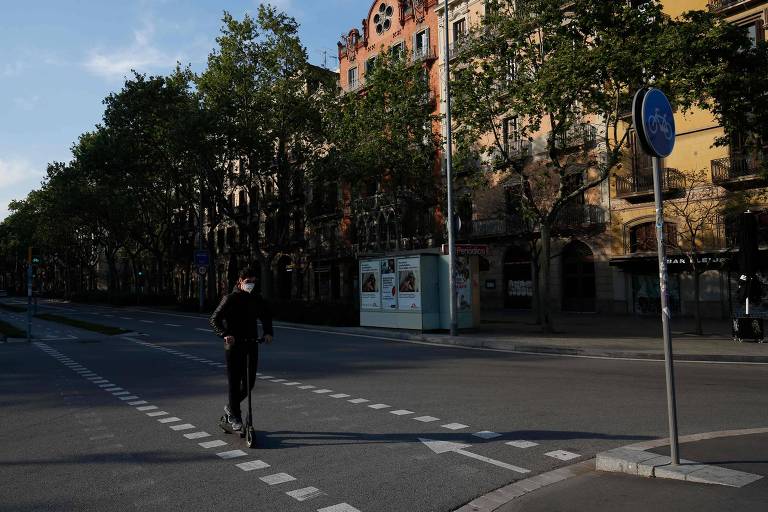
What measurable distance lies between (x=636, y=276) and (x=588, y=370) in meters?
18.5

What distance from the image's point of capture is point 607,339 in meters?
17.2

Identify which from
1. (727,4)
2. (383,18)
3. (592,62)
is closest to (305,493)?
(592,62)

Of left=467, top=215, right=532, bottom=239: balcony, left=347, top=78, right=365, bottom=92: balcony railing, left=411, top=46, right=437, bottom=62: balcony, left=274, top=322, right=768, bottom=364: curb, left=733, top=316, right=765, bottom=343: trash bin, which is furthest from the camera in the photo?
left=347, top=78, right=365, bottom=92: balcony railing

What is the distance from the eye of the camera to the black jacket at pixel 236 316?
644cm

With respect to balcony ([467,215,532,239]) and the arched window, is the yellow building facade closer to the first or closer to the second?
the arched window

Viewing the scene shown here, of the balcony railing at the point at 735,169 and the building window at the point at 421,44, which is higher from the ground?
the building window at the point at 421,44

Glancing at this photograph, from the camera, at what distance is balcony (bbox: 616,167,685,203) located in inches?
1005

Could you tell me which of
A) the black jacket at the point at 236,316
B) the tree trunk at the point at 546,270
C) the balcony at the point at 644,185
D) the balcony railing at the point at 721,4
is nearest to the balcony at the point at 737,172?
the balcony at the point at 644,185

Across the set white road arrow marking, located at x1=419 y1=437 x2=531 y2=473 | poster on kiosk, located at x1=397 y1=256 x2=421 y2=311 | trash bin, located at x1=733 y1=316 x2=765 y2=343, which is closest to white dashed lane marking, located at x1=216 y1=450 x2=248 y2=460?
white road arrow marking, located at x1=419 y1=437 x2=531 y2=473

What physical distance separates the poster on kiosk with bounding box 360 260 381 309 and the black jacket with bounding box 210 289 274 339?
1563 cm

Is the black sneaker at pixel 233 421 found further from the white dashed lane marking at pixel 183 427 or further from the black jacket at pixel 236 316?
the black jacket at pixel 236 316

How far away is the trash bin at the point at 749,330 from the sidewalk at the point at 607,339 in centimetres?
36

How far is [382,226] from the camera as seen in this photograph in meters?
41.5

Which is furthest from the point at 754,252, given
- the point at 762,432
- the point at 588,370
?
the point at 762,432
